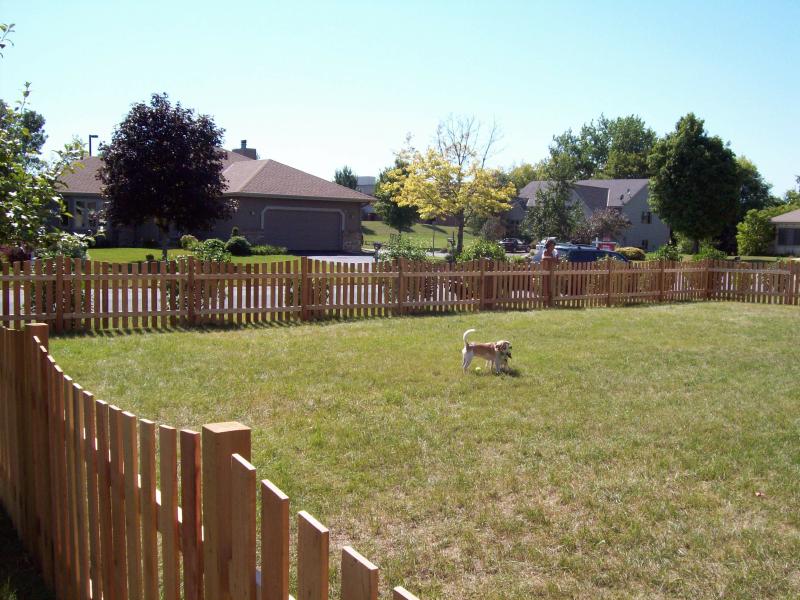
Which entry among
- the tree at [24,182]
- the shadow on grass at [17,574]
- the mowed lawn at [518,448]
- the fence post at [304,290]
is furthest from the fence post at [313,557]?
the fence post at [304,290]

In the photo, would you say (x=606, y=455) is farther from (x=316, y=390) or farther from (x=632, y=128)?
(x=632, y=128)

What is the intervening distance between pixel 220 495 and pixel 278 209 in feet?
123

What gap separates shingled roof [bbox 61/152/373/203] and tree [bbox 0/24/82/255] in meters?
32.2

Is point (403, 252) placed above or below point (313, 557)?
above

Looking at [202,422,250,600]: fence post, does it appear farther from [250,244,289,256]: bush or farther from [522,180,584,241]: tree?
[522,180,584,241]: tree

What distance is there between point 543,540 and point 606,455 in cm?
179

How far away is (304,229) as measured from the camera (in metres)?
39.7

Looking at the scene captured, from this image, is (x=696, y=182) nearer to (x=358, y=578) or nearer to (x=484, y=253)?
(x=484, y=253)

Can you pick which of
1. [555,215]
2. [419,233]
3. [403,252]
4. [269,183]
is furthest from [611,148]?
[403,252]

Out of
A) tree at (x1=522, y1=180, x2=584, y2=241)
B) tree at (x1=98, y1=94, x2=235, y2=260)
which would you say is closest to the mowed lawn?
tree at (x1=98, y1=94, x2=235, y2=260)

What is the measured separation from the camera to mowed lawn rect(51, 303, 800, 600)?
4.08 meters

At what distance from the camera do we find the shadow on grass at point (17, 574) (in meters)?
3.72

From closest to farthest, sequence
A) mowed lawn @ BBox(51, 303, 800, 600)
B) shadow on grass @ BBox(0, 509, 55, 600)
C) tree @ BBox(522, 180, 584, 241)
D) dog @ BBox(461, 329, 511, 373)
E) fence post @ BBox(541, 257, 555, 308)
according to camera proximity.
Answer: shadow on grass @ BBox(0, 509, 55, 600) → mowed lawn @ BBox(51, 303, 800, 600) → dog @ BBox(461, 329, 511, 373) → fence post @ BBox(541, 257, 555, 308) → tree @ BBox(522, 180, 584, 241)

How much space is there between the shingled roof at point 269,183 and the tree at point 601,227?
1869 centimetres
